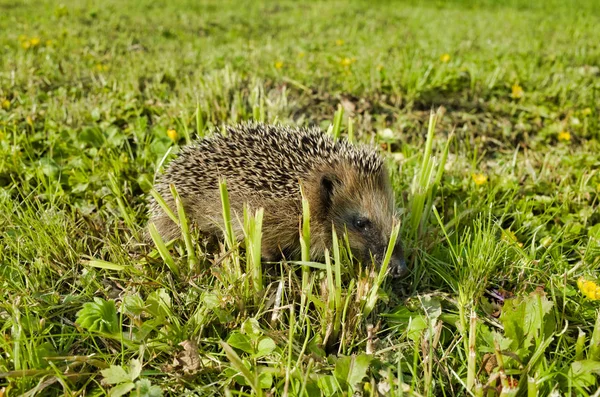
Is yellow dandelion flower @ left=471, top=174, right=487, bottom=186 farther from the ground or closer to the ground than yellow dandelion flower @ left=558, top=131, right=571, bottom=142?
closer to the ground

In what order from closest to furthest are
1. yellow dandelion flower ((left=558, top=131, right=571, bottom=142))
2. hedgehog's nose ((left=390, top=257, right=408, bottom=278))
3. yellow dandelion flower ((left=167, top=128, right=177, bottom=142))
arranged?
hedgehog's nose ((left=390, top=257, right=408, bottom=278))
yellow dandelion flower ((left=167, top=128, right=177, bottom=142))
yellow dandelion flower ((left=558, top=131, right=571, bottom=142))

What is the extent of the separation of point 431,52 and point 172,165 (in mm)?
5474

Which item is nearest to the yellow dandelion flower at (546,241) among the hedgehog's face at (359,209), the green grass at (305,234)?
the green grass at (305,234)

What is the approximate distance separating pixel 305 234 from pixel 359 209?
0.83 m

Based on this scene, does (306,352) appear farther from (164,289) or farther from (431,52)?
(431,52)

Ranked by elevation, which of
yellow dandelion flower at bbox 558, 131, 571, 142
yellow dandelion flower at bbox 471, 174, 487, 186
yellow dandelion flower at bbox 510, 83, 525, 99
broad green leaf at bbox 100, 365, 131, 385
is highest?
yellow dandelion flower at bbox 510, 83, 525, 99

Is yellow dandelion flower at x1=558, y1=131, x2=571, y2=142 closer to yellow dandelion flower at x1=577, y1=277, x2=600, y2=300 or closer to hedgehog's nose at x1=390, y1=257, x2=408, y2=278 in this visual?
yellow dandelion flower at x1=577, y1=277, x2=600, y2=300

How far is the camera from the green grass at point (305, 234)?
224cm

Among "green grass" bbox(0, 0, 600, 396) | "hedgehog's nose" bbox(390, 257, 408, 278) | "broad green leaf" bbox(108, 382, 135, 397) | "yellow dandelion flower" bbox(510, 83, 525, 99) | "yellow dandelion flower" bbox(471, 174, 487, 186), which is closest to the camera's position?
"broad green leaf" bbox(108, 382, 135, 397)

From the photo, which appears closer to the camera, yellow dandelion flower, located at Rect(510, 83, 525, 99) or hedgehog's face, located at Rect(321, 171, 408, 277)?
hedgehog's face, located at Rect(321, 171, 408, 277)

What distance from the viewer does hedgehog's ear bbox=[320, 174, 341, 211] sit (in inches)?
124

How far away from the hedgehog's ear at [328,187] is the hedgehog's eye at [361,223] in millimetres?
214

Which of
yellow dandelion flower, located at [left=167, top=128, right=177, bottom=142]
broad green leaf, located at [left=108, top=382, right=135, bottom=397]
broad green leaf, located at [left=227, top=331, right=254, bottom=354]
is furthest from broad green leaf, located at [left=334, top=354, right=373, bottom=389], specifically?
yellow dandelion flower, located at [left=167, top=128, right=177, bottom=142]

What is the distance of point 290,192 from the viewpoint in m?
3.16
